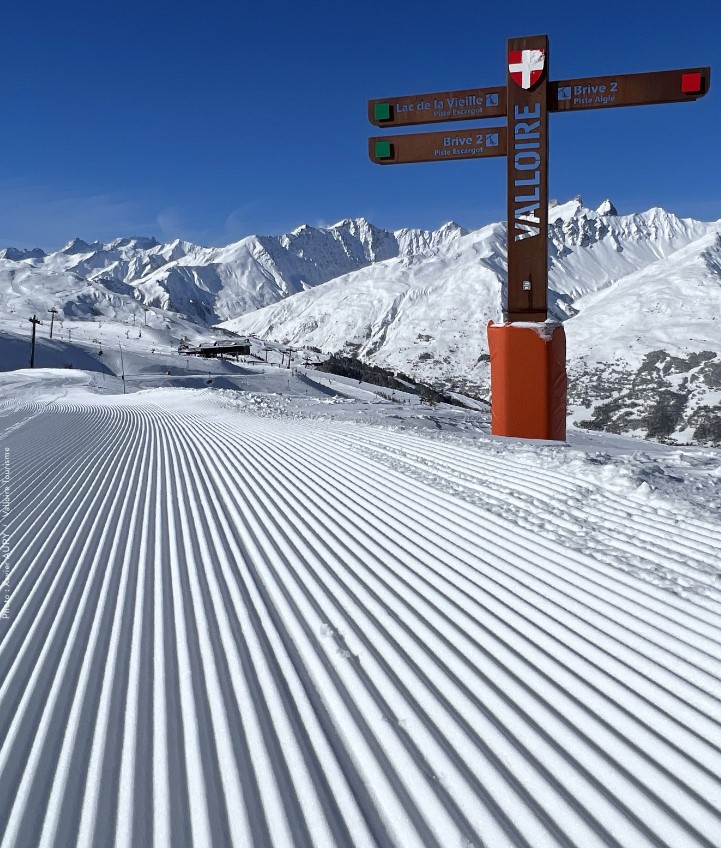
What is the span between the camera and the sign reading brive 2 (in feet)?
39.8

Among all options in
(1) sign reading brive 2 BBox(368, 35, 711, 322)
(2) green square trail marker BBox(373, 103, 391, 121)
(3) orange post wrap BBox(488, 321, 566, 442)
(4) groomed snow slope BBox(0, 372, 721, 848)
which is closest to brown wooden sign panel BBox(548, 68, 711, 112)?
(1) sign reading brive 2 BBox(368, 35, 711, 322)

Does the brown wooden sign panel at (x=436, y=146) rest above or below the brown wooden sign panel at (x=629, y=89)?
below

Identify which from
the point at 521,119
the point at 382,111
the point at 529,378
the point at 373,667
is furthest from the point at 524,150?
the point at 373,667

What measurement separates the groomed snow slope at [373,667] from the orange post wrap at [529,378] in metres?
4.13

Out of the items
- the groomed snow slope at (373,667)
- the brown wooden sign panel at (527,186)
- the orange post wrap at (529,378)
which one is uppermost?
the brown wooden sign panel at (527,186)

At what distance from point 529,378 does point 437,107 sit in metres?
5.68

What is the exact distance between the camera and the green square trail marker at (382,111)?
13.0m

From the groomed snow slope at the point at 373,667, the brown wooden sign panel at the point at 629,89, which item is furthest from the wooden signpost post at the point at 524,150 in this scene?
the groomed snow slope at the point at 373,667

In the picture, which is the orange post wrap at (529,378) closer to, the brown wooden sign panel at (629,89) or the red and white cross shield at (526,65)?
the brown wooden sign panel at (629,89)

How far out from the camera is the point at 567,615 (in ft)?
15.3

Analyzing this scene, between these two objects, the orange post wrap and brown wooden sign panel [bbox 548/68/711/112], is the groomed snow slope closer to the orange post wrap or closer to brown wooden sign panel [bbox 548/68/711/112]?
the orange post wrap

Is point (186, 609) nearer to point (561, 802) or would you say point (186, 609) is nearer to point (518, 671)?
point (518, 671)

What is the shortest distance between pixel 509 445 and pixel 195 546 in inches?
238

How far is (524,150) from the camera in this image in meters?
12.5
